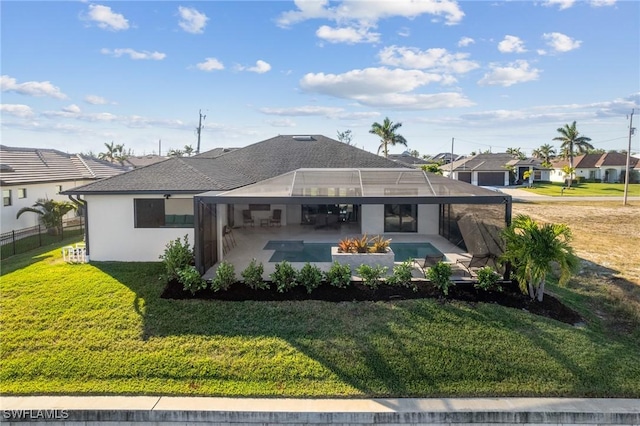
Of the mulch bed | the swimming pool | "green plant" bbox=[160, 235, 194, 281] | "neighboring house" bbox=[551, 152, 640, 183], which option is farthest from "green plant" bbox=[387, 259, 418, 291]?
"neighboring house" bbox=[551, 152, 640, 183]

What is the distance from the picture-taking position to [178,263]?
34.7 ft

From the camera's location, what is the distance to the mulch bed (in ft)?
31.0

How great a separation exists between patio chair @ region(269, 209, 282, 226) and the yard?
9.56m

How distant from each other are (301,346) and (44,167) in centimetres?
2326

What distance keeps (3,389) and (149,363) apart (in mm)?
2365

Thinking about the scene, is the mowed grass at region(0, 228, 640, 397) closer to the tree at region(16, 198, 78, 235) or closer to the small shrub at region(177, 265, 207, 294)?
the small shrub at region(177, 265, 207, 294)

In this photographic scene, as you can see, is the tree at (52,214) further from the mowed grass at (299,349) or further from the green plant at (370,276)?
the green plant at (370,276)

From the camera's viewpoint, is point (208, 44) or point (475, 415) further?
point (208, 44)

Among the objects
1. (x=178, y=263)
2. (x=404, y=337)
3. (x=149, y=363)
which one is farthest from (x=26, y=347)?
(x=404, y=337)

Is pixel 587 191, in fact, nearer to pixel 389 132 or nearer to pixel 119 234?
pixel 389 132

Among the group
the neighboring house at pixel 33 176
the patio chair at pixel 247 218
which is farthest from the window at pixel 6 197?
the patio chair at pixel 247 218

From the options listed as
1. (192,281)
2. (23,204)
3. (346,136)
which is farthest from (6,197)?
(346,136)

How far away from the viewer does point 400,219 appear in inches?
703

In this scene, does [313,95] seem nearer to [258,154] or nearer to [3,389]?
[258,154]
